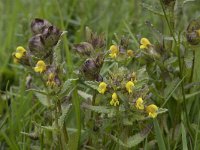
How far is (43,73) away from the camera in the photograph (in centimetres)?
149

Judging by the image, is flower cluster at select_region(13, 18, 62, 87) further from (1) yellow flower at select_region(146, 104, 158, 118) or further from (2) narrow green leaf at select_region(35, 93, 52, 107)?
(1) yellow flower at select_region(146, 104, 158, 118)

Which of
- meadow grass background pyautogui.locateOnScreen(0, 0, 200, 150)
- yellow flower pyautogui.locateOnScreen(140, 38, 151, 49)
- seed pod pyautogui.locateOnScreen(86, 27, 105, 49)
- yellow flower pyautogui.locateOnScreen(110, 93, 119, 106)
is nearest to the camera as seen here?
yellow flower pyautogui.locateOnScreen(110, 93, 119, 106)

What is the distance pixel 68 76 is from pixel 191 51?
547 mm

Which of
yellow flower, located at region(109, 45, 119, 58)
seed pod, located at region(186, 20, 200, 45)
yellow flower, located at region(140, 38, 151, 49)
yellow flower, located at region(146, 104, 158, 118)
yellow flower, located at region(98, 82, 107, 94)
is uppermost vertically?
seed pod, located at region(186, 20, 200, 45)

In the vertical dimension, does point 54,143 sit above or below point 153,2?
below

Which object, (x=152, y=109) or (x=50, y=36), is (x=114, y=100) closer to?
(x=152, y=109)

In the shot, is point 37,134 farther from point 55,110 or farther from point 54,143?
point 55,110

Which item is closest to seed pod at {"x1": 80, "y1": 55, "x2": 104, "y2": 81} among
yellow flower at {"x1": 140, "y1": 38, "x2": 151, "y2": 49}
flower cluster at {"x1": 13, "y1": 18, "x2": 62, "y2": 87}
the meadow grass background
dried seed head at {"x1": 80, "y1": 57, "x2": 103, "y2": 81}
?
dried seed head at {"x1": 80, "y1": 57, "x2": 103, "y2": 81}

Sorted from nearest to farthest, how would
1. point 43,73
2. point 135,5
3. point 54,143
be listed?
point 43,73 → point 54,143 → point 135,5

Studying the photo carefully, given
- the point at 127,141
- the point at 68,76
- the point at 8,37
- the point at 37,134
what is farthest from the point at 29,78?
the point at 8,37

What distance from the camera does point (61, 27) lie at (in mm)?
2281

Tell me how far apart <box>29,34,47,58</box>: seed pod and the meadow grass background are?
37cm

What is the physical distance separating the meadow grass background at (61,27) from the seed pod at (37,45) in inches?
14.5

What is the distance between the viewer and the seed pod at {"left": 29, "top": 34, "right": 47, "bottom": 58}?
149cm
